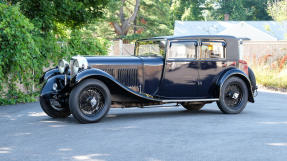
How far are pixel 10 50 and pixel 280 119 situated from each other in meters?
7.15

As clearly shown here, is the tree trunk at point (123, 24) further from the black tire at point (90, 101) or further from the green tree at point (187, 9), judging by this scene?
the black tire at point (90, 101)

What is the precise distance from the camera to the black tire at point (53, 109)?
931 cm

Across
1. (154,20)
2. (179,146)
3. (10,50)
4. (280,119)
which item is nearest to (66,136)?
(179,146)

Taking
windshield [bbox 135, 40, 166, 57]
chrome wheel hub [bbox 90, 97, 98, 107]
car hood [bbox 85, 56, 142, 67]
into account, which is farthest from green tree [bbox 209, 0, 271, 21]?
chrome wheel hub [bbox 90, 97, 98, 107]

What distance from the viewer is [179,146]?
21.0ft

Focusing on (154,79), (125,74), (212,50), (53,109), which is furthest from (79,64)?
(212,50)

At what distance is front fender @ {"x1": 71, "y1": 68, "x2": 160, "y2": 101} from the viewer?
27.7 feet

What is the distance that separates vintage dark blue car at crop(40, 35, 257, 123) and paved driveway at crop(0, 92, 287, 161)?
14.0 inches

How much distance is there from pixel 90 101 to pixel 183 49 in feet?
8.33

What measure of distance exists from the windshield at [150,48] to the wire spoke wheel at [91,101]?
6.05 ft

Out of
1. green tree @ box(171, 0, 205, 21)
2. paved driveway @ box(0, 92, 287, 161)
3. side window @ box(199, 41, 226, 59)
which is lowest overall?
paved driveway @ box(0, 92, 287, 161)

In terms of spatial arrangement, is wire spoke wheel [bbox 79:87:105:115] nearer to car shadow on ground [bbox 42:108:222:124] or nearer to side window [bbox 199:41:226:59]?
car shadow on ground [bbox 42:108:222:124]

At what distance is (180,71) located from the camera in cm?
977

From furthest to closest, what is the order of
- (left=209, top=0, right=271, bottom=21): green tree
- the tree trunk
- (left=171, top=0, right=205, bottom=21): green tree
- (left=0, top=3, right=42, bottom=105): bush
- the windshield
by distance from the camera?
(left=209, top=0, right=271, bottom=21): green tree
(left=171, top=0, right=205, bottom=21): green tree
the tree trunk
(left=0, top=3, right=42, bottom=105): bush
the windshield
